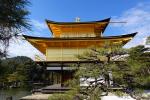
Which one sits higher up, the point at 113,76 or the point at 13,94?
the point at 113,76

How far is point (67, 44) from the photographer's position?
23.1m

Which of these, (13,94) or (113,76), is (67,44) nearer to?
(113,76)

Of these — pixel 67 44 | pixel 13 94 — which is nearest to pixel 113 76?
pixel 67 44

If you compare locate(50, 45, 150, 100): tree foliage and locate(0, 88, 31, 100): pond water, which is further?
locate(0, 88, 31, 100): pond water

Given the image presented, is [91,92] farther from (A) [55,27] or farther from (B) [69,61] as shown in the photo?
(A) [55,27]

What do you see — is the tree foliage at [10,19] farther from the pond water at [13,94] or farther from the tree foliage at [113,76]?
the pond water at [13,94]

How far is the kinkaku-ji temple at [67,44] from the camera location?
70.0 feet

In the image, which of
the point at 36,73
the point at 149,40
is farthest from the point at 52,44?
the point at 36,73

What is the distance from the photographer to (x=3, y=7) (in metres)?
3.95

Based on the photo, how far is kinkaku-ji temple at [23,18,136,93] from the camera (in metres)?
21.3

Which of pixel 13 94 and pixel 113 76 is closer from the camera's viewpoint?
pixel 113 76

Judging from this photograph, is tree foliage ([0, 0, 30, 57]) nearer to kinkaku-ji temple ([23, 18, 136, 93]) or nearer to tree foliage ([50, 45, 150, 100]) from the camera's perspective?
tree foliage ([50, 45, 150, 100])

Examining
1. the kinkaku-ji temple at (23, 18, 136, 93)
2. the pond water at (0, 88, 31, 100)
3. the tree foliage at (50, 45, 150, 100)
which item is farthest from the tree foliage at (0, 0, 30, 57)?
the pond water at (0, 88, 31, 100)

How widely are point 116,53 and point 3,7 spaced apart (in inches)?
322
